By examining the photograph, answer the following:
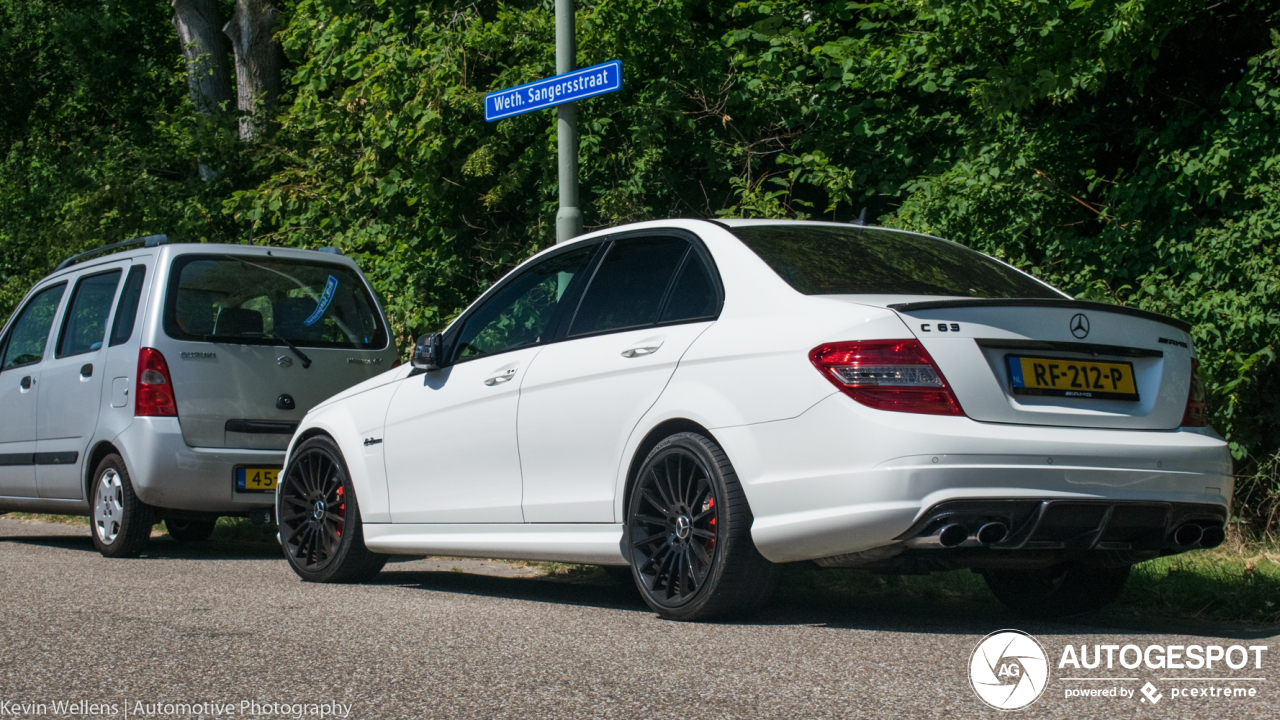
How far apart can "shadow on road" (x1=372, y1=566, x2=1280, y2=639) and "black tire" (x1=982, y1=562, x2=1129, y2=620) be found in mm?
70

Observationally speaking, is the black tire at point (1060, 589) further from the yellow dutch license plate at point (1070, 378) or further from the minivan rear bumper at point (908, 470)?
the yellow dutch license plate at point (1070, 378)

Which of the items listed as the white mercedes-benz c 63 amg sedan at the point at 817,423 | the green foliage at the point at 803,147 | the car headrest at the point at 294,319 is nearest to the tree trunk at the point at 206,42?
the green foliage at the point at 803,147

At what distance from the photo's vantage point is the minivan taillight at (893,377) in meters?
4.30

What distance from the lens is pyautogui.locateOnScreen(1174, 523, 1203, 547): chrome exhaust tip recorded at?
457 cm

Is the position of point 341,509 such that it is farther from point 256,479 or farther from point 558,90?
point 558,90

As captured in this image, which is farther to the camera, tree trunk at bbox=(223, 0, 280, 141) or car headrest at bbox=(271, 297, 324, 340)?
tree trunk at bbox=(223, 0, 280, 141)

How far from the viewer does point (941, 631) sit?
4801 millimetres

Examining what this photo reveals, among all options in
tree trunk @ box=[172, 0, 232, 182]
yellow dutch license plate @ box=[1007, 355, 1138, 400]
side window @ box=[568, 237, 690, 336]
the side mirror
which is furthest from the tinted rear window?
tree trunk @ box=[172, 0, 232, 182]

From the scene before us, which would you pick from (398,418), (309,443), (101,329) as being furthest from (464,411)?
(101,329)

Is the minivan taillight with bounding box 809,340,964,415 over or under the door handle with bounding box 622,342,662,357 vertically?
under

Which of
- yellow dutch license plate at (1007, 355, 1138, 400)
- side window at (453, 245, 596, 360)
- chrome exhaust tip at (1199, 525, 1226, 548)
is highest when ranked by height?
side window at (453, 245, 596, 360)

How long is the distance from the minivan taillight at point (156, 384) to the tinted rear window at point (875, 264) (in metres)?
4.23

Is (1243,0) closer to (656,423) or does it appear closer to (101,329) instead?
(656,423)

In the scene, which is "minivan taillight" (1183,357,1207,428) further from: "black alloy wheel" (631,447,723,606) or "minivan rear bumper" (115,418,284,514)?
"minivan rear bumper" (115,418,284,514)
